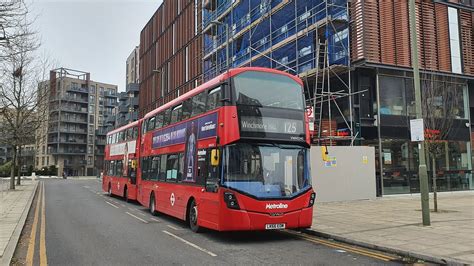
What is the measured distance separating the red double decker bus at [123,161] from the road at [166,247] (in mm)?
7082

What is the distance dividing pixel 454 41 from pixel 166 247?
22194mm

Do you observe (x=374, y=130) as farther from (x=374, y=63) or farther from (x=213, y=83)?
(x=213, y=83)

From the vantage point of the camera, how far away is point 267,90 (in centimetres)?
1052

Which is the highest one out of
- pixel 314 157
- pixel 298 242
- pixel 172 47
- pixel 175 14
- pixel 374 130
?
pixel 175 14

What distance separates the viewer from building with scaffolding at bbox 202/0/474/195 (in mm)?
20766

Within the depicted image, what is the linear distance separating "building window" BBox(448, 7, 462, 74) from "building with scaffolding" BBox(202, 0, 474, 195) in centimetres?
6

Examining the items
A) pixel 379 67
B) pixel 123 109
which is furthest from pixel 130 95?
pixel 379 67

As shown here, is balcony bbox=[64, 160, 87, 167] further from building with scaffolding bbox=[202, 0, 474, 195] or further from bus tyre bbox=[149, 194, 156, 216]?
bus tyre bbox=[149, 194, 156, 216]

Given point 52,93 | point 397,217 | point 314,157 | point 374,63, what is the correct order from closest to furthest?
point 397,217
point 314,157
point 374,63
point 52,93

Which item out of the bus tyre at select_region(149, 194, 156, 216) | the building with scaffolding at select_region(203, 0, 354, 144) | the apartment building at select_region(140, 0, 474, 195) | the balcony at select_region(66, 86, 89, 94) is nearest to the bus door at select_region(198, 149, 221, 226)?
the bus tyre at select_region(149, 194, 156, 216)

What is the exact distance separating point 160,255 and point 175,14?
46.3 metres

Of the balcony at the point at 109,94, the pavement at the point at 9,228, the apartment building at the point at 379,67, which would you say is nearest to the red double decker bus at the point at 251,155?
the pavement at the point at 9,228

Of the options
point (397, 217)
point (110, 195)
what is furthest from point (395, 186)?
point (110, 195)

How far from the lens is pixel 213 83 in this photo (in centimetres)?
1109
